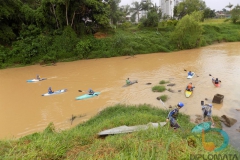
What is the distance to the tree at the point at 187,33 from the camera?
87.2ft

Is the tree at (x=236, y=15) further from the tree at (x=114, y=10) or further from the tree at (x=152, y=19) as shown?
the tree at (x=114, y=10)

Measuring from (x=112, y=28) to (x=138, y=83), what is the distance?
57.6 feet

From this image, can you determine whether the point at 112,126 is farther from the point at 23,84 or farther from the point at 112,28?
the point at 112,28

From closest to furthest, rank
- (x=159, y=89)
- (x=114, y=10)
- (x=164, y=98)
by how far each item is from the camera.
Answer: (x=164, y=98) → (x=159, y=89) → (x=114, y=10)

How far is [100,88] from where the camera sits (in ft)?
44.8

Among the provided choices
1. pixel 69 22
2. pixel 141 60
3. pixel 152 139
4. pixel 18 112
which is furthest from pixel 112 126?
pixel 69 22

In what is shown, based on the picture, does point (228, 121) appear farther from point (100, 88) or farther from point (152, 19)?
point (152, 19)

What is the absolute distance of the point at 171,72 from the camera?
55.4 ft

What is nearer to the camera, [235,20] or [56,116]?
[56,116]

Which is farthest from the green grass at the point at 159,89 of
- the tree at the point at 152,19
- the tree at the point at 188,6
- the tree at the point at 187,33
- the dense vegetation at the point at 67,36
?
the tree at the point at 188,6

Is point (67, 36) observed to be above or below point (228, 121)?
above

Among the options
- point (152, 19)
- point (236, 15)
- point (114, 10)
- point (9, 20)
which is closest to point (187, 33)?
point (152, 19)

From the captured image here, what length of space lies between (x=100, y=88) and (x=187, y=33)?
2013 cm

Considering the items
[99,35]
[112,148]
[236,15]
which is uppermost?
[236,15]
